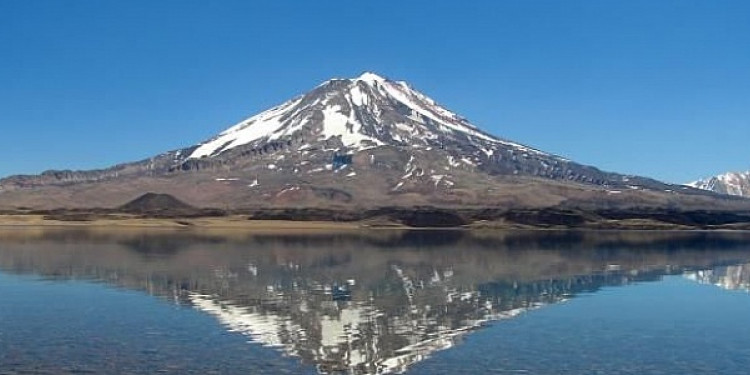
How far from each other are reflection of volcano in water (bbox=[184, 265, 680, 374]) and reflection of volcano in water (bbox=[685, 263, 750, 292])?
8633 millimetres

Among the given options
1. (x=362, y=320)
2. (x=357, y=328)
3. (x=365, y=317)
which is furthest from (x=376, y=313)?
(x=357, y=328)

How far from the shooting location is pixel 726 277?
7431cm

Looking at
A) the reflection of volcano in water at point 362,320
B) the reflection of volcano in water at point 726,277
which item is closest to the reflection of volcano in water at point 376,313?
the reflection of volcano in water at point 362,320

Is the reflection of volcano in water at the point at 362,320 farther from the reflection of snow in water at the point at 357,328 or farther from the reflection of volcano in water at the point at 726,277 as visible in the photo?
the reflection of volcano in water at the point at 726,277

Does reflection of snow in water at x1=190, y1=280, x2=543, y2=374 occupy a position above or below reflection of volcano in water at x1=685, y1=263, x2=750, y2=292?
above

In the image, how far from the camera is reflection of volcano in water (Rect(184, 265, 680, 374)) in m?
32.6

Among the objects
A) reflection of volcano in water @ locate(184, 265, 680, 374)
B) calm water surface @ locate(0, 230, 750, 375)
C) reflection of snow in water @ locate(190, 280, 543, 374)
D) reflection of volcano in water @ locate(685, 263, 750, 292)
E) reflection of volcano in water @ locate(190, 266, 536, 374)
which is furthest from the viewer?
reflection of volcano in water @ locate(685, 263, 750, 292)

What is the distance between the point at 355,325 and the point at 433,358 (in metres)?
8.85

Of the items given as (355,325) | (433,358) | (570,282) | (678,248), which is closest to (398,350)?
(433,358)

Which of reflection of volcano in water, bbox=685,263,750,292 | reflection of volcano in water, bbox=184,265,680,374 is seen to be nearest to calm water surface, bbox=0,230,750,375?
reflection of volcano in water, bbox=184,265,680,374

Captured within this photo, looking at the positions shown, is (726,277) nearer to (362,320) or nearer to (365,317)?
(365,317)

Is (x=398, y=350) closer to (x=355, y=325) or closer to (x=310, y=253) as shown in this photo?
(x=355, y=325)

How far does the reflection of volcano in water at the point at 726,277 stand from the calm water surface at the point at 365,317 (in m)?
0.26

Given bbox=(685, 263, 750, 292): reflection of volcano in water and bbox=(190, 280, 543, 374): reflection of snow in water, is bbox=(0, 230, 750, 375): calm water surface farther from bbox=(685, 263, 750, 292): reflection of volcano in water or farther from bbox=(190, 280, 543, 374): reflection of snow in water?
bbox=(685, 263, 750, 292): reflection of volcano in water
